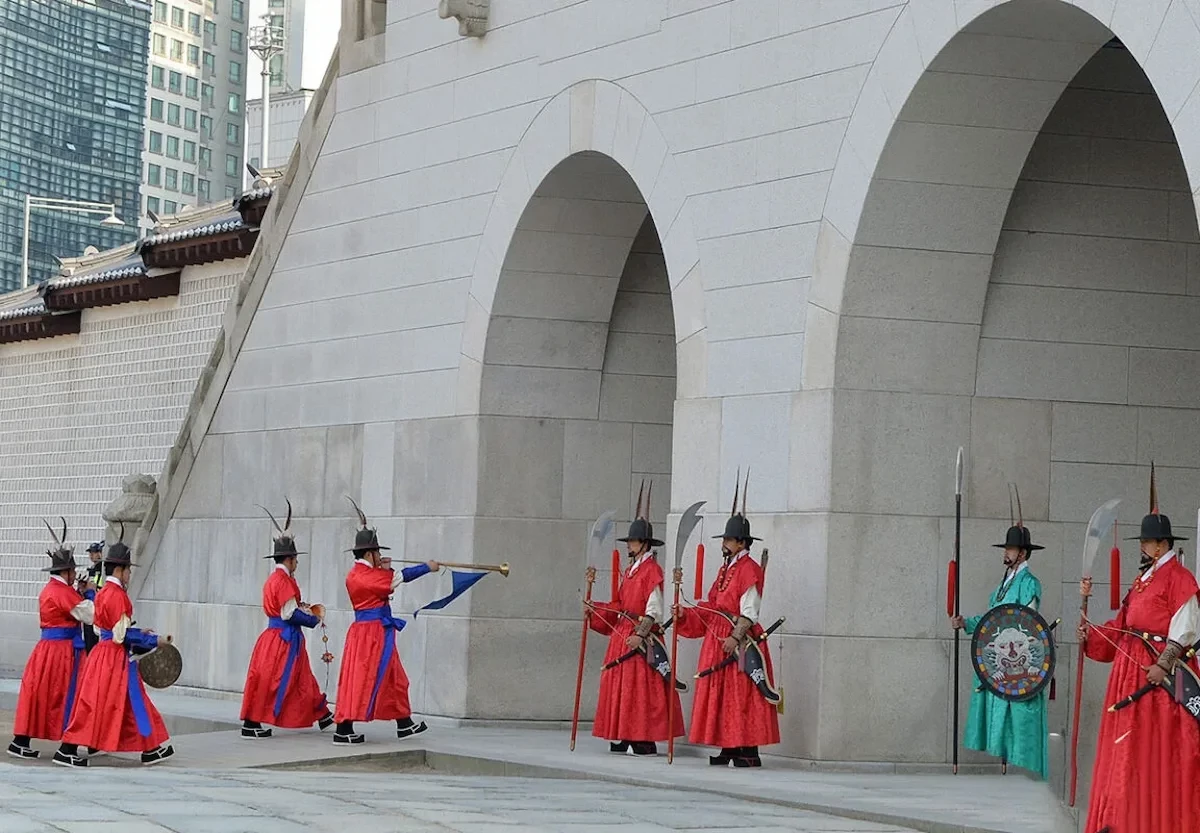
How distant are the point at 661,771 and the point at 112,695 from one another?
351 centimetres

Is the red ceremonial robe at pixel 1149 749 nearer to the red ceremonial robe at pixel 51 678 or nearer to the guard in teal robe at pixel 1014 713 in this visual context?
the guard in teal robe at pixel 1014 713

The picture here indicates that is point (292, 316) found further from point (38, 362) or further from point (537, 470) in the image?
point (38, 362)

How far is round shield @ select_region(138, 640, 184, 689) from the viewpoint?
1730 centimetres

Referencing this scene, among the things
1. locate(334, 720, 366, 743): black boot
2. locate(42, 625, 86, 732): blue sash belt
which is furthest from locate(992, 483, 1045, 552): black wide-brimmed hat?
locate(42, 625, 86, 732): blue sash belt

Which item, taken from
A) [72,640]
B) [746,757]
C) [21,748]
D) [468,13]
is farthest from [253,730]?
[468,13]

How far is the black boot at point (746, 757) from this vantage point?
14.0m

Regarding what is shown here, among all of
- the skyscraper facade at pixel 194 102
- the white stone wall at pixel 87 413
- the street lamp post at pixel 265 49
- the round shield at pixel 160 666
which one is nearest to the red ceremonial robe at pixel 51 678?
the round shield at pixel 160 666

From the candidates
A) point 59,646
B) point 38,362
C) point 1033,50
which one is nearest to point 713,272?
point 1033,50

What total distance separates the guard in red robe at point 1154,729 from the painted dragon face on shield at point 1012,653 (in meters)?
1.75

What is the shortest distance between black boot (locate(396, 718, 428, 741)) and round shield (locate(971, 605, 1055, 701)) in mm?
4783

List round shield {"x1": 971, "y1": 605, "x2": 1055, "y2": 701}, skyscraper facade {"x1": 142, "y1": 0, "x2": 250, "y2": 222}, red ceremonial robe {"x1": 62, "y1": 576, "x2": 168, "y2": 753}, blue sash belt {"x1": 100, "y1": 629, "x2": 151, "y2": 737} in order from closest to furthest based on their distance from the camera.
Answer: round shield {"x1": 971, "y1": 605, "x2": 1055, "y2": 701}
red ceremonial robe {"x1": 62, "y1": 576, "x2": 168, "y2": 753}
blue sash belt {"x1": 100, "y1": 629, "x2": 151, "y2": 737}
skyscraper facade {"x1": 142, "y1": 0, "x2": 250, "y2": 222}

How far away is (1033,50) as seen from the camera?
1334 centimetres

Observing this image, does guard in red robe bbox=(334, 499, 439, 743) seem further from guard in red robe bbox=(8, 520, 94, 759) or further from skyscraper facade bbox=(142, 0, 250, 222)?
skyscraper facade bbox=(142, 0, 250, 222)

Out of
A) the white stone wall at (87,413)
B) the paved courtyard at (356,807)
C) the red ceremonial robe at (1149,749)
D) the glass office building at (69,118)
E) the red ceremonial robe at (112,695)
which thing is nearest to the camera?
the paved courtyard at (356,807)
